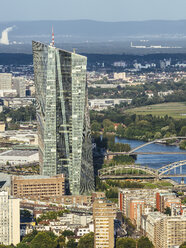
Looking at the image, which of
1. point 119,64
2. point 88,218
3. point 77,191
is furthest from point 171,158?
point 119,64

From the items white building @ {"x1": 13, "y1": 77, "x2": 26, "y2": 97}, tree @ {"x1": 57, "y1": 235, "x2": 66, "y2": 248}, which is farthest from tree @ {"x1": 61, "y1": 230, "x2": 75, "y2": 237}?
white building @ {"x1": 13, "y1": 77, "x2": 26, "y2": 97}

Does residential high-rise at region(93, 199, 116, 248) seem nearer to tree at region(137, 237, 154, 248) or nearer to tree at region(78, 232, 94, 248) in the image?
tree at region(78, 232, 94, 248)

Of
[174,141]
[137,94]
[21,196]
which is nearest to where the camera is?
[21,196]

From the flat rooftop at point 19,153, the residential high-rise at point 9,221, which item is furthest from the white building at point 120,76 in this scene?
the residential high-rise at point 9,221

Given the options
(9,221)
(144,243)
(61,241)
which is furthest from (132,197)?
(9,221)

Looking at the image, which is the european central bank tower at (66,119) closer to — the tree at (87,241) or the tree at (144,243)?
the tree at (87,241)

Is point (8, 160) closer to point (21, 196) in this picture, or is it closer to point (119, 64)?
point (21, 196)
